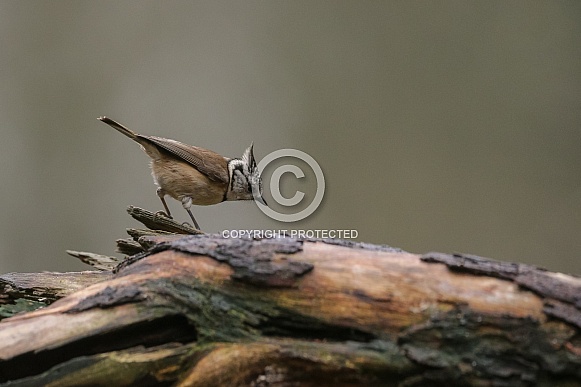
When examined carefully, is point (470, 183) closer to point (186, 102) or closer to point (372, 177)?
point (372, 177)

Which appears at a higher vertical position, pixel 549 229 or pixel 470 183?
pixel 470 183

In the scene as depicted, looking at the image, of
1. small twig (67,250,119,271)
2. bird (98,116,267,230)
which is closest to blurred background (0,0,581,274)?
bird (98,116,267,230)

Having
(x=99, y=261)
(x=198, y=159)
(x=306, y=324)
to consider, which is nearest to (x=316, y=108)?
(x=198, y=159)

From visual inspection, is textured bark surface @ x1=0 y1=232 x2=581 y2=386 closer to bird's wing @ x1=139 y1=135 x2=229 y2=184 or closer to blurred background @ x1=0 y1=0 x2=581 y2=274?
bird's wing @ x1=139 y1=135 x2=229 y2=184

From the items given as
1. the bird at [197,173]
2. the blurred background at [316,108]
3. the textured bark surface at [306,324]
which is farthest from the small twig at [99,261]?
the blurred background at [316,108]

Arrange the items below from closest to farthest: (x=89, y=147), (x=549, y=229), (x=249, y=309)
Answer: (x=249, y=309), (x=549, y=229), (x=89, y=147)

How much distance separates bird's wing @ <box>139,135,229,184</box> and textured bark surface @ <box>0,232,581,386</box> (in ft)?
3.99

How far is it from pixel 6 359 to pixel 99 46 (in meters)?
3.01

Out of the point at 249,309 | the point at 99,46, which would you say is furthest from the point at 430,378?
the point at 99,46

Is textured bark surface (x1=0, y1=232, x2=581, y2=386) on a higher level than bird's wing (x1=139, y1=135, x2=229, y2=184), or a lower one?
lower

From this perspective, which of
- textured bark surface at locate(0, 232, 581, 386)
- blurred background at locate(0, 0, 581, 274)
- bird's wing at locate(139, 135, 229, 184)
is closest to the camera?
textured bark surface at locate(0, 232, 581, 386)

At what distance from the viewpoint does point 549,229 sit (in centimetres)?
355

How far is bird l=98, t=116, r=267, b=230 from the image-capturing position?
8.18 ft

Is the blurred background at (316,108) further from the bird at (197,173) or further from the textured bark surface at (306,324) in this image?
the textured bark surface at (306,324)
